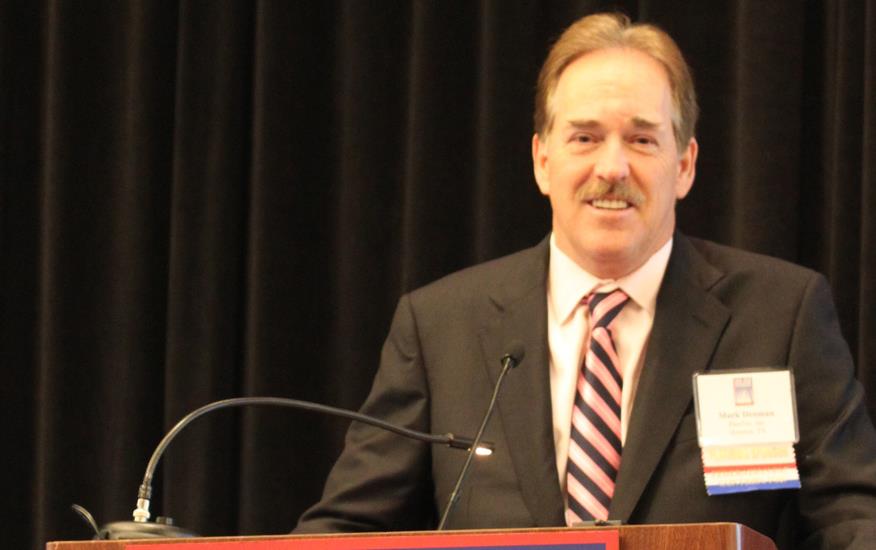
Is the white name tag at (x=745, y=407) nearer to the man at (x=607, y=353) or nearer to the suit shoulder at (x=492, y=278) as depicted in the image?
the man at (x=607, y=353)

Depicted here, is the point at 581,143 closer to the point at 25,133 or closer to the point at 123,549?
the point at 123,549

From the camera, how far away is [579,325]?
9.63ft

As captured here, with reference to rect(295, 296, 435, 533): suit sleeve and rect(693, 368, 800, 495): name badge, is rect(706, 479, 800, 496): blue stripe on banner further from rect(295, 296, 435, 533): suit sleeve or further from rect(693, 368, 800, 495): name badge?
rect(295, 296, 435, 533): suit sleeve

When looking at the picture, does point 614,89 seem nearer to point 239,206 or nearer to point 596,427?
point 596,427

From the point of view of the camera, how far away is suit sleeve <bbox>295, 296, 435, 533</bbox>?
113 inches

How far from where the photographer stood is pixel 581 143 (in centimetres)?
297

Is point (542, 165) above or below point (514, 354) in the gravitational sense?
above

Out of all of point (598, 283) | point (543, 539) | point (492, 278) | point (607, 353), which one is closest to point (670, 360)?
point (607, 353)

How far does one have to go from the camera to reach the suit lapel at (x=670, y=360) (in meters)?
2.67

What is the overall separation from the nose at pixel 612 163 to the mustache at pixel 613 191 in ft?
0.04

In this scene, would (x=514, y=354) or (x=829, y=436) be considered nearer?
(x=514, y=354)

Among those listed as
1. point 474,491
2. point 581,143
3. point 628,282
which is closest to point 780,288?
point 628,282

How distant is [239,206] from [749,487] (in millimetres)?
1754

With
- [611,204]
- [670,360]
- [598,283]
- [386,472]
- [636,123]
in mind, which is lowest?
[386,472]
